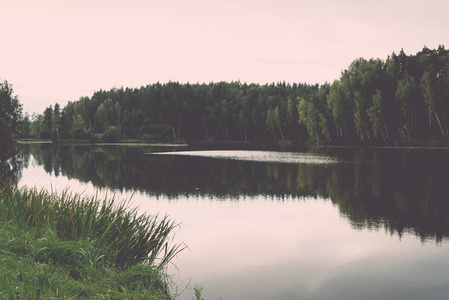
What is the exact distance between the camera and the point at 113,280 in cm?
744

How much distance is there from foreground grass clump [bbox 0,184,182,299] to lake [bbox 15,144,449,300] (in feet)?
3.44

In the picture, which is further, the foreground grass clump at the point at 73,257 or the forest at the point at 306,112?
the forest at the point at 306,112

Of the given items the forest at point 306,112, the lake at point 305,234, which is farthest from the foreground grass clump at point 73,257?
the forest at point 306,112

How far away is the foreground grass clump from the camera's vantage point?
6.32 m

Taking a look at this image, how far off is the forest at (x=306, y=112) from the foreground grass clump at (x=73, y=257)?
76.3 m

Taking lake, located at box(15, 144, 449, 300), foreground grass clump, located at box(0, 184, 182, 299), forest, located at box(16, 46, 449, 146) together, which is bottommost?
lake, located at box(15, 144, 449, 300)

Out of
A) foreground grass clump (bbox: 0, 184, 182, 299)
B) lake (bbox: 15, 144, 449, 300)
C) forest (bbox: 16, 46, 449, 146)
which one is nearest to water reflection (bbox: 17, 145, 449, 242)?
lake (bbox: 15, 144, 449, 300)

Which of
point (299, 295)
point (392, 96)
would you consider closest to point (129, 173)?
point (299, 295)

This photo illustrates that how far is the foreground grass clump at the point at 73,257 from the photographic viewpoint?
20.7ft

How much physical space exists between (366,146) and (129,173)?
216ft

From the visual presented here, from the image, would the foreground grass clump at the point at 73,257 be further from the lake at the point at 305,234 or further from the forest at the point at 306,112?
the forest at the point at 306,112

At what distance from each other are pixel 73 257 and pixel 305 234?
9393mm

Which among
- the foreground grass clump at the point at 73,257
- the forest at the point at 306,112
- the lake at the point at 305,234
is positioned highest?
the forest at the point at 306,112

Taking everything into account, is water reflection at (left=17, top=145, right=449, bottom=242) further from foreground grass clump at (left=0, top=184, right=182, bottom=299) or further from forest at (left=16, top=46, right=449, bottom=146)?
forest at (left=16, top=46, right=449, bottom=146)
